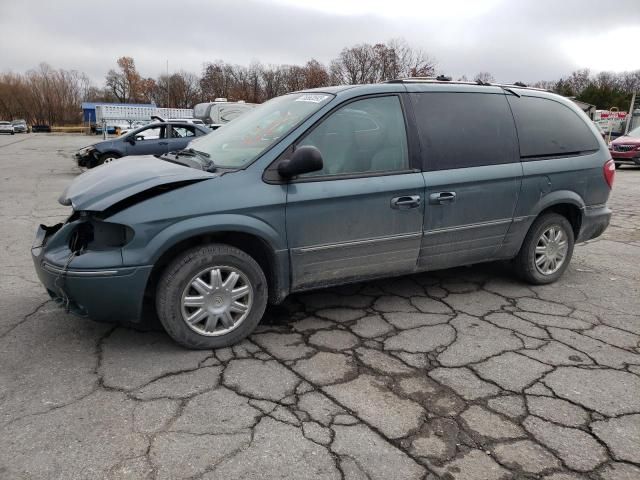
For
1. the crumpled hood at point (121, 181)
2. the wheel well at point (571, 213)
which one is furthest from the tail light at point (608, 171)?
the crumpled hood at point (121, 181)

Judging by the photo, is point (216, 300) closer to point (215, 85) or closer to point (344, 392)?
point (344, 392)

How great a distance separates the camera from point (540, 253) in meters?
4.73

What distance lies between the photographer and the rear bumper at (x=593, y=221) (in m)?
4.84

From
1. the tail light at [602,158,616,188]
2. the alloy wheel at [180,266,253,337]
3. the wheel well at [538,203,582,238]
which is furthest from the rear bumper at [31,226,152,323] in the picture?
the tail light at [602,158,616,188]

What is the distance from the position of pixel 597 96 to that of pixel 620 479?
61017 mm

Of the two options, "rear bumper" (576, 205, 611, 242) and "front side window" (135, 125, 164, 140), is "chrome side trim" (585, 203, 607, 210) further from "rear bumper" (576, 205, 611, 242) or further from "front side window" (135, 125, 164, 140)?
"front side window" (135, 125, 164, 140)

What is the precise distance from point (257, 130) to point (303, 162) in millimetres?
807

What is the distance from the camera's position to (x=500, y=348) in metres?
3.55

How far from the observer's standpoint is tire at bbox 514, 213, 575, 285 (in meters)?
4.64

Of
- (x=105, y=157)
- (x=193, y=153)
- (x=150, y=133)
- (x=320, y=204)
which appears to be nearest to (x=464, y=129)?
(x=320, y=204)

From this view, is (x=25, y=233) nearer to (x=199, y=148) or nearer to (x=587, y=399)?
(x=199, y=148)

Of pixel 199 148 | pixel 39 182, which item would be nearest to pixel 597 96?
pixel 39 182

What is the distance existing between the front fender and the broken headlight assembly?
0.11 m

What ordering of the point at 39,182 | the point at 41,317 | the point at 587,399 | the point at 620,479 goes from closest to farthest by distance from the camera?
the point at 620,479
the point at 587,399
the point at 41,317
the point at 39,182
